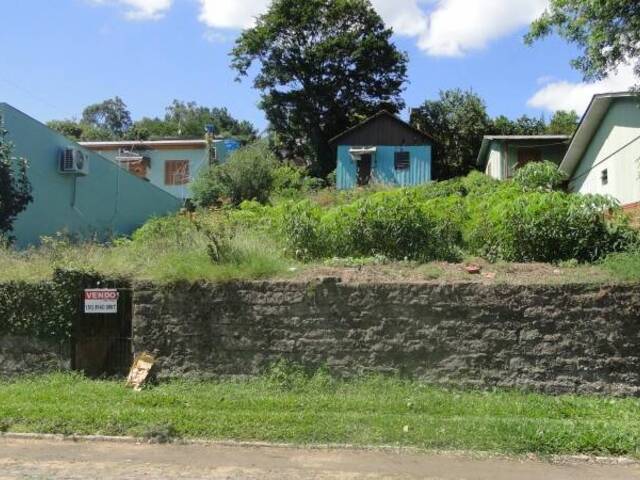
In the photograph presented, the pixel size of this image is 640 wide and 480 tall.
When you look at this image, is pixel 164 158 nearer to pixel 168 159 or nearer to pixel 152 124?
pixel 168 159

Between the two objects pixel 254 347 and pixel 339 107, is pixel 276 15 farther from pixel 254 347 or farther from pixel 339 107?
pixel 254 347

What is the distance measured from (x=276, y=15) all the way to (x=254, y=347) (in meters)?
39.6

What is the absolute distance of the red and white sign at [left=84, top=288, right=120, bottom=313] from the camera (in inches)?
388

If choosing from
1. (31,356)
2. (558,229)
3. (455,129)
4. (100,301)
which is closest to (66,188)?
(31,356)

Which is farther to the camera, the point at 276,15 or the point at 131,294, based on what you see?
the point at 276,15

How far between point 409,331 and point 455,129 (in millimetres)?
36082

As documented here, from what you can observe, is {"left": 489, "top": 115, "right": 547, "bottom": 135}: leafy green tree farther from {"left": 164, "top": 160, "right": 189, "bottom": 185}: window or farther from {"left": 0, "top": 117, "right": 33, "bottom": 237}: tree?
{"left": 0, "top": 117, "right": 33, "bottom": 237}: tree

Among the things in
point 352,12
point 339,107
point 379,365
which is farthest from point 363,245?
point 352,12

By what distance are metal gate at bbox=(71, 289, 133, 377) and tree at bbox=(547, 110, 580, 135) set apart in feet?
119

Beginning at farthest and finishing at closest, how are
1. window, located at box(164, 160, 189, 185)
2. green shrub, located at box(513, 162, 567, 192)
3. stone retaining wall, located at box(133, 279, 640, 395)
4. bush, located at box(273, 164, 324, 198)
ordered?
window, located at box(164, 160, 189, 185), bush, located at box(273, 164, 324, 198), green shrub, located at box(513, 162, 567, 192), stone retaining wall, located at box(133, 279, 640, 395)

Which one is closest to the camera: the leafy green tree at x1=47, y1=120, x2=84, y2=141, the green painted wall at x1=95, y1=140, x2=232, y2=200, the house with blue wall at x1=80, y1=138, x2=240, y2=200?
the house with blue wall at x1=80, y1=138, x2=240, y2=200

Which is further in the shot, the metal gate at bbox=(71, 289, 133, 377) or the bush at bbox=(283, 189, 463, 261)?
the bush at bbox=(283, 189, 463, 261)

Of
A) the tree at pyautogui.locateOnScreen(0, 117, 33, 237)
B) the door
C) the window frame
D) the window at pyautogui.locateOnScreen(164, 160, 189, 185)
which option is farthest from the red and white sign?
the window at pyautogui.locateOnScreen(164, 160, 189, 185)

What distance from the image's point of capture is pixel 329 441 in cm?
680
